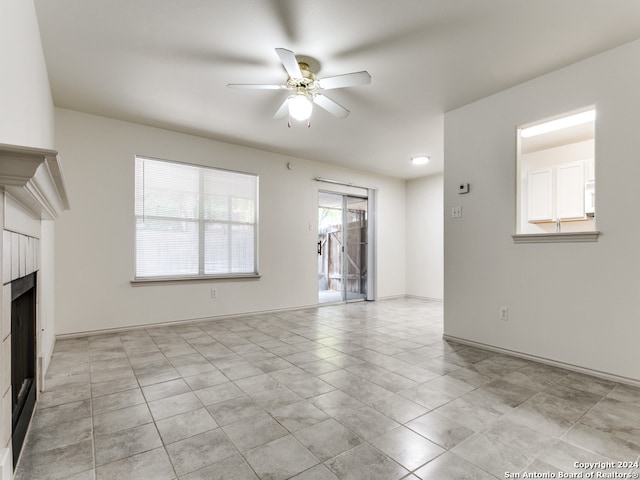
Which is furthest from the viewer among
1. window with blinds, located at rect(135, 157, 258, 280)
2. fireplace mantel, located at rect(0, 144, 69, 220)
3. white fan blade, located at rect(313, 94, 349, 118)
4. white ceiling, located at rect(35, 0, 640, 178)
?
window with blinds, located at rect(135, 157, 258, 280)

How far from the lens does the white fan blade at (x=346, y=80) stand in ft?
7.86

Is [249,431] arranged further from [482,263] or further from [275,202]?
[275,202]

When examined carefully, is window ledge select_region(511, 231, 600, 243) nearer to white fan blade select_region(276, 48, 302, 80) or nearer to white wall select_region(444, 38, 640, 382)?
white wall select_region(444, 38, 640, 382)

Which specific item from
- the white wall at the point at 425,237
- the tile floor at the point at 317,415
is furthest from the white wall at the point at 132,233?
the white wall at the point at 425,237

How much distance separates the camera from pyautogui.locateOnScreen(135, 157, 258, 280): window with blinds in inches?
163

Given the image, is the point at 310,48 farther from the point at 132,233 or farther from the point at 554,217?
the point at 554,217

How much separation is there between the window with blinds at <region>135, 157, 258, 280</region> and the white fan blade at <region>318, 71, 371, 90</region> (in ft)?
8.62

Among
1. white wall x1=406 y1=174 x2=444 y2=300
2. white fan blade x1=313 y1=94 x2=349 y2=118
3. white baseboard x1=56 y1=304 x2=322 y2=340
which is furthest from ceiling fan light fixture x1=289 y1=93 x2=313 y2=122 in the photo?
white wall x1=406 y1=174 x2=444 y2=300

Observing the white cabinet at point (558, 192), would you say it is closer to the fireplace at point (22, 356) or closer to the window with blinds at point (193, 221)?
the window with blinds at point (193, 221)

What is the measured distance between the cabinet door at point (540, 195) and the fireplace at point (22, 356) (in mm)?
5268

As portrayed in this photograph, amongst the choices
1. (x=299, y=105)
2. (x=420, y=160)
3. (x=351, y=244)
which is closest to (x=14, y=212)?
(x=299, y=105)

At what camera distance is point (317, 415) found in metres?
1.96

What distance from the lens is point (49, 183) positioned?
1.51m

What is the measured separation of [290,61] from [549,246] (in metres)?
2.59
